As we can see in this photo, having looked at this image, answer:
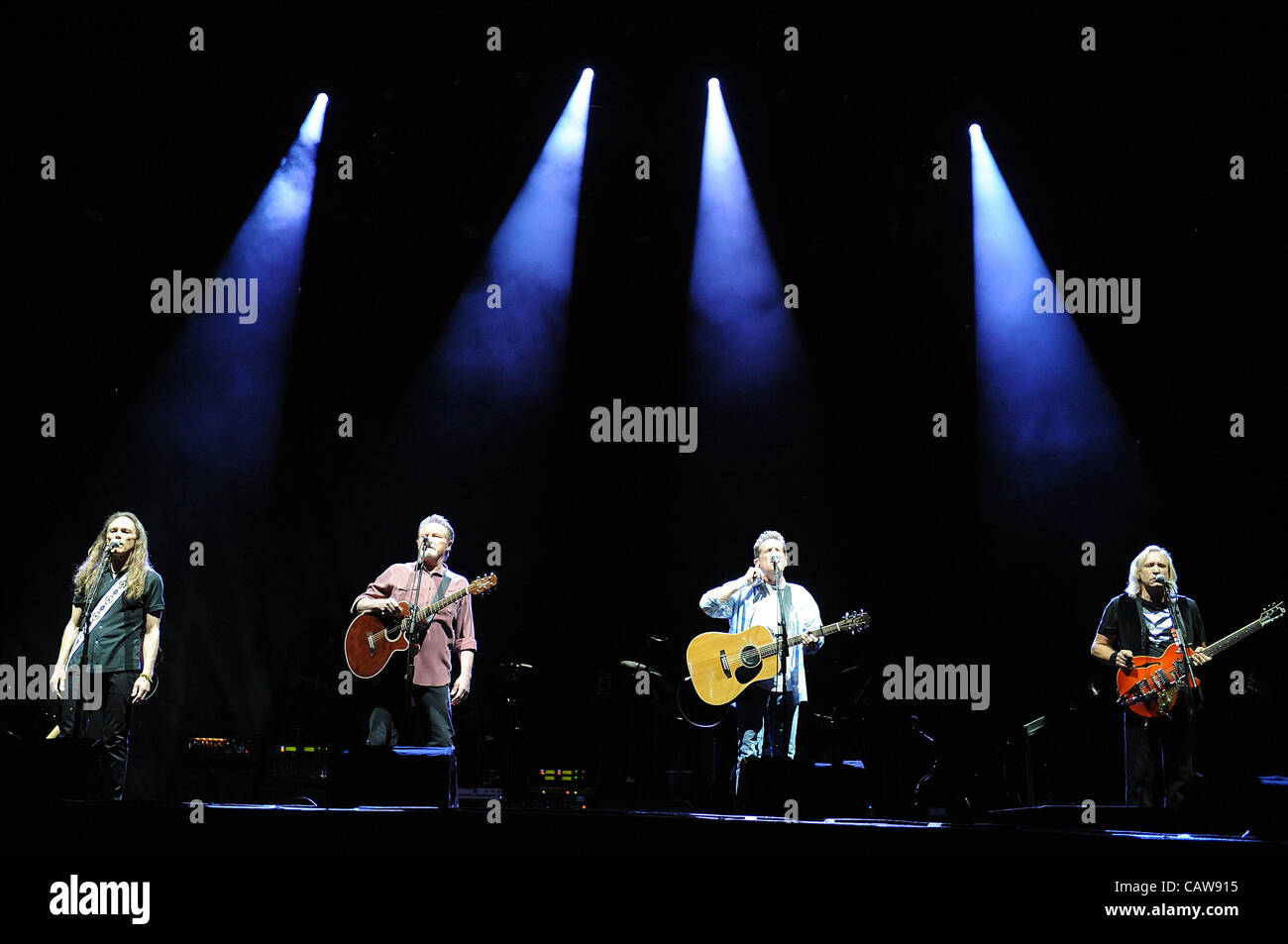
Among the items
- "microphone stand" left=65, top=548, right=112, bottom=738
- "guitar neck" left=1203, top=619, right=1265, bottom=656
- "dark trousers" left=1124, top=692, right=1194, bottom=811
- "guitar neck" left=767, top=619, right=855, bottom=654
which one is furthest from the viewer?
"guitar neck" left=767, top=619, right=855, bottom=654

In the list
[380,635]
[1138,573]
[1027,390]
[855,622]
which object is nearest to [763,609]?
[855,622]

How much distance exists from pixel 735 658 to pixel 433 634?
1985 millimetres

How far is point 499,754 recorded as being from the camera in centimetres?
889

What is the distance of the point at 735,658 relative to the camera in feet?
23.4

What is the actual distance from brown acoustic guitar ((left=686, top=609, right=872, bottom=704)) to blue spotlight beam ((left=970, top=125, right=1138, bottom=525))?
288 cm

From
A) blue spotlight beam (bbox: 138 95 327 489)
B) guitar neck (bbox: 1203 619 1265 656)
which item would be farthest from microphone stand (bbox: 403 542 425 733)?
guitar neck (bbox: 1203 619 1265 656)

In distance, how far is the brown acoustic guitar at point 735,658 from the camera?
6985 millimetres

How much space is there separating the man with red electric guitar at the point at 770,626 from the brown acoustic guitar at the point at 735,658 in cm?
6

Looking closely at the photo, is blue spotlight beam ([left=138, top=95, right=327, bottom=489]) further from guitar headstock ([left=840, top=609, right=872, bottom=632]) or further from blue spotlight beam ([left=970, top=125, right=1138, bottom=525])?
blue spotlight beam ([left=970, top=125, right=1138, bottom=525])

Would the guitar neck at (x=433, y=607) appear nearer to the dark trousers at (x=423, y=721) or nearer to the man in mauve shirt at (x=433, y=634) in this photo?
the man in mauve shirt at (x=433, y=634)

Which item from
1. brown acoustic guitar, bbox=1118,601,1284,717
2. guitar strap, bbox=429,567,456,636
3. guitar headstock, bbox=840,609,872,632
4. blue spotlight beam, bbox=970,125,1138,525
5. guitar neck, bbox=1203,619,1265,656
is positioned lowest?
brown acoustic guitar, bbox=1118,601,1284,717

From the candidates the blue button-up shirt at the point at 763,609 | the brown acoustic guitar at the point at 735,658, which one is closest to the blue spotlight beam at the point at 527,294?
the blue button-up shirt at the point at 763,609

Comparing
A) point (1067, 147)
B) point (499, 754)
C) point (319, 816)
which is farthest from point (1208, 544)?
point (319, 816)

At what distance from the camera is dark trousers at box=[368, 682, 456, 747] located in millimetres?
6320
